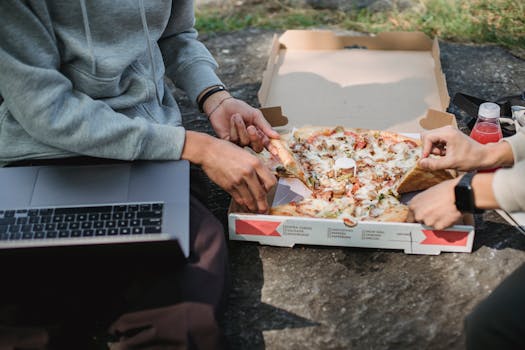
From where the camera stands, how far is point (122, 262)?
4.71 ft

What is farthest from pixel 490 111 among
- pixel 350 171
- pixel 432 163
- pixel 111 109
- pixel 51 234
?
pixel 51 234

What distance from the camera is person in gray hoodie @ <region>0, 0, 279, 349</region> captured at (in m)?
1.47

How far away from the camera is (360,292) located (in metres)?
1.84

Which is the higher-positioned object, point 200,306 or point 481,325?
point 481,325

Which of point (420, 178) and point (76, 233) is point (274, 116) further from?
point (76, 233)

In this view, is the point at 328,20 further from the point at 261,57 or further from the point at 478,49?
the point at 478,49

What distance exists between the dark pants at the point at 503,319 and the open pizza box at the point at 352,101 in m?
0.42

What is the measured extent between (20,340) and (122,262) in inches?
12.5

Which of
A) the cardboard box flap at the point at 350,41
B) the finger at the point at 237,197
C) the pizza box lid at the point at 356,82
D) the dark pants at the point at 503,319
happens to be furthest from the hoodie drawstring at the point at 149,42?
the cardboard box flap at the point at 350,41

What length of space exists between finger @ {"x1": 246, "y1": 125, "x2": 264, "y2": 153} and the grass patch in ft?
6.75

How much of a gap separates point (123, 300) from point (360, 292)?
0.74 meters

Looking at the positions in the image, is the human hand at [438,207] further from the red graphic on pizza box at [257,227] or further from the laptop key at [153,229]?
the laptop key at [153,229]

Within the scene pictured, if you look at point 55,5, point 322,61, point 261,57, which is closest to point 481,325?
point 55,5

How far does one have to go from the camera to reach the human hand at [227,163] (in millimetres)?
1706
